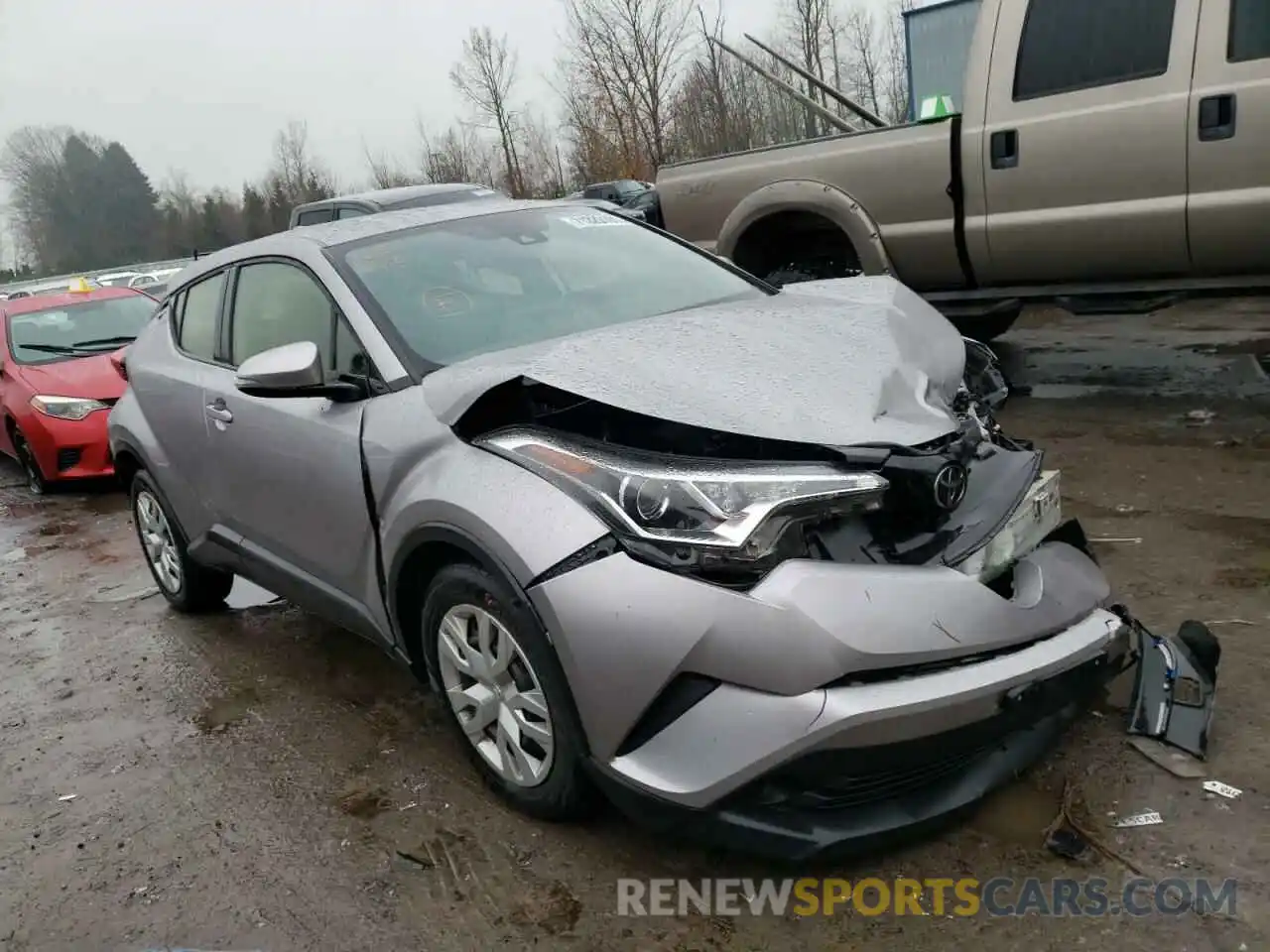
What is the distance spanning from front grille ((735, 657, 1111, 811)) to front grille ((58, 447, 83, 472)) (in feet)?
24.0

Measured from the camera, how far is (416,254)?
3568 mm

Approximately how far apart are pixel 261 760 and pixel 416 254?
173 cm

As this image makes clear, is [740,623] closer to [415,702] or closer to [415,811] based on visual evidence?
[415,811]

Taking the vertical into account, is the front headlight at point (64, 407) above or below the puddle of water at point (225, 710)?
above

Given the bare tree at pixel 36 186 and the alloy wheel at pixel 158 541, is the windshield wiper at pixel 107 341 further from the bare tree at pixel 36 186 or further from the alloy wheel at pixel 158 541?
the bare tree at pixel 36 186

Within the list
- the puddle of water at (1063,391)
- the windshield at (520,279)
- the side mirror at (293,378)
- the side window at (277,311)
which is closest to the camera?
the side mirror at (293,378)

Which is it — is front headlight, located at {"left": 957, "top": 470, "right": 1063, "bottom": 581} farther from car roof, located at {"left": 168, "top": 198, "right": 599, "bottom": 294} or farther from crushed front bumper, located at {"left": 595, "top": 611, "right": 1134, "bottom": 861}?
car roof, located at {"left": 168, "top": 198, "right": 599, "bottom": 294}

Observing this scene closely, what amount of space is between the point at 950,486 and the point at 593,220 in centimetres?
210

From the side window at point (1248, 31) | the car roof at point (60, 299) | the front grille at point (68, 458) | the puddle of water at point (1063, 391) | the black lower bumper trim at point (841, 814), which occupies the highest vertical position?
the side window at point (1248, 31)

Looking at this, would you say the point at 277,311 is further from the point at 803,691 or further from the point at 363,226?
the point at 803,691

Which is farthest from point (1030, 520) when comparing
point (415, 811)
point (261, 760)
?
point (261, 760)

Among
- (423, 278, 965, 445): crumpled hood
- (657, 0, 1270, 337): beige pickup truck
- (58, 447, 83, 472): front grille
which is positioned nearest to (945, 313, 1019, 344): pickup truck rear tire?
(657, 0, 1270, 337): beige pickup truck

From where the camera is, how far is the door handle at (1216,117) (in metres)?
5.02

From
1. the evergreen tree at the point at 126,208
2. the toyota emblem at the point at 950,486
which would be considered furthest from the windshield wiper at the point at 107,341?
the evergreen tree at the point at 126,208
